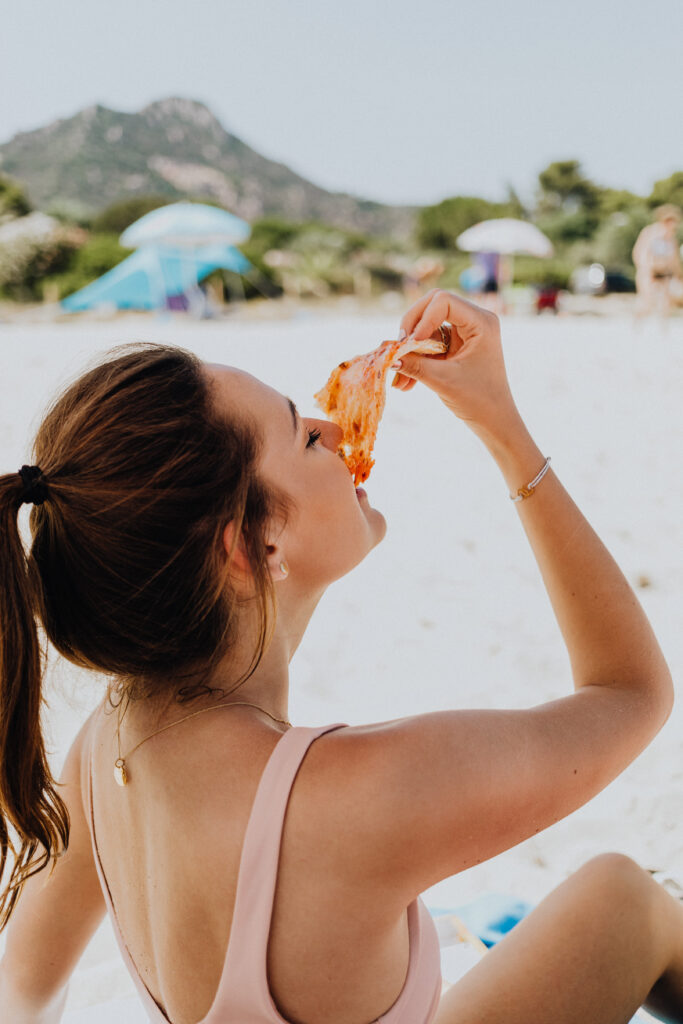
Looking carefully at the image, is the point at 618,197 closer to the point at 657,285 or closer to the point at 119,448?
the point at 657,285

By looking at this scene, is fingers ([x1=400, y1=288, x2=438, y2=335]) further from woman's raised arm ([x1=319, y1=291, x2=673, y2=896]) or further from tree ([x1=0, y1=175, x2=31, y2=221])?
tree ([x1=0, y1=175, x2=31, y2=221])

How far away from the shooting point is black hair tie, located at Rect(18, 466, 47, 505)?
1289 mm

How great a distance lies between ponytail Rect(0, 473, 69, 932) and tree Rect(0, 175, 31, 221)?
39.3 meters

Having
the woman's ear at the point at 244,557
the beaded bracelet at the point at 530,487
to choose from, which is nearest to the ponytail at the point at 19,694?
the woman's ear at the point at 244,557

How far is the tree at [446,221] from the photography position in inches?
1727

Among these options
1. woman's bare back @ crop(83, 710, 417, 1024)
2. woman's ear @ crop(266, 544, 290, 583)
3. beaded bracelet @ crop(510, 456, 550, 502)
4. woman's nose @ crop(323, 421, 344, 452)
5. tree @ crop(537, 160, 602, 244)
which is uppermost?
tree @ crop(537, 160, 602, 244)

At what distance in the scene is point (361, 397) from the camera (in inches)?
73.6

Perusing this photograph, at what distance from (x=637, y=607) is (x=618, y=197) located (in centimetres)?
6139

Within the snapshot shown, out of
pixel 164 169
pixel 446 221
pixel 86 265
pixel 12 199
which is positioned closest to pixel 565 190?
pixel 446 221

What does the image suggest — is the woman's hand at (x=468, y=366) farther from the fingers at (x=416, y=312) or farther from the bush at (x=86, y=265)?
the bush at (x=86, y=265)

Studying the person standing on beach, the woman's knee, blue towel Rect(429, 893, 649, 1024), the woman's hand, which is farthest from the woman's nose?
the person standing on beach

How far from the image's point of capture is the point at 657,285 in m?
13.5

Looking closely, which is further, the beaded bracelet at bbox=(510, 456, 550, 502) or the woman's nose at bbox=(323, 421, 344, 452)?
the beaded bracelet at bbox=(510, 456, 550, 502)

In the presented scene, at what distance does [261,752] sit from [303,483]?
18.2 inches
